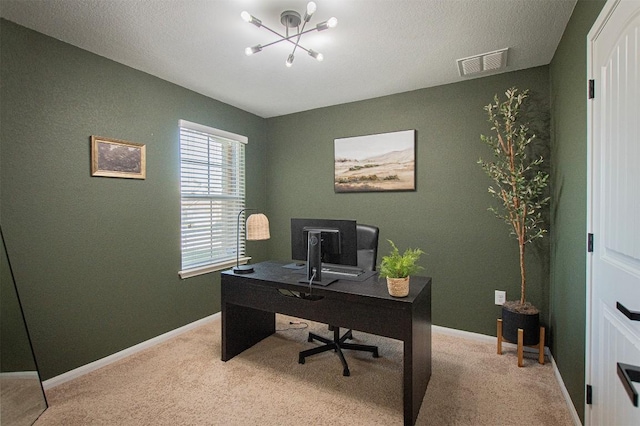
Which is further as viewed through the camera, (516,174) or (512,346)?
(512,346)

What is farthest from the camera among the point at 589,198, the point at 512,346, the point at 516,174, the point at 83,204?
the point at 512,346

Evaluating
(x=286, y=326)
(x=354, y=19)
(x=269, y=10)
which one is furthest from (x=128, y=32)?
(x=286, y=326)

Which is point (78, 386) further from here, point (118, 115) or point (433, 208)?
point (433, 208)

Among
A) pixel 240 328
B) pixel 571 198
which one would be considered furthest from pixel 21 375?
pixel 571 198

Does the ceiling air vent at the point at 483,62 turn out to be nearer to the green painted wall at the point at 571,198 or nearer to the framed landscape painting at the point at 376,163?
the green painted wall at the point at 571,198

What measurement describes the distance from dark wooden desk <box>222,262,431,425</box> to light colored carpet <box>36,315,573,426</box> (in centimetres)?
20

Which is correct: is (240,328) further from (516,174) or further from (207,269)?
(516,174)

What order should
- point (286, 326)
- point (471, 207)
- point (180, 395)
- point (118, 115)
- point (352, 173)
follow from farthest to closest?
point (352, 173), point (286, 326), point (471, 207), point (118, 115), point (180, 395)

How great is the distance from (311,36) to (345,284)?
73.2 inches

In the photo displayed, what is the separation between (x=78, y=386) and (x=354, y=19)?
3.33 metres

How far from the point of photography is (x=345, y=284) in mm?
2141

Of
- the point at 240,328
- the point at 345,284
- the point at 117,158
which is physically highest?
the point at 117,158

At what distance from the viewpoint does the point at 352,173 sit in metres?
3.65

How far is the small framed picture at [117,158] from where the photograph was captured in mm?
2459
